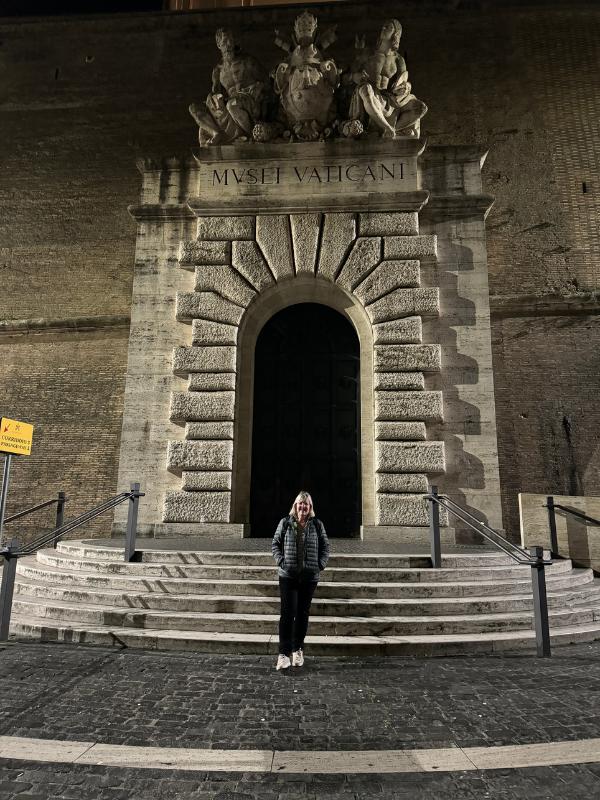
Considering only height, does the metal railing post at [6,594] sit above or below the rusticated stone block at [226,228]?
below

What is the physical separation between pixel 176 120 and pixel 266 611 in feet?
41.0

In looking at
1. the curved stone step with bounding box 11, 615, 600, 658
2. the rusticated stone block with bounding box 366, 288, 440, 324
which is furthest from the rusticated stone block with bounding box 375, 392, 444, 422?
the curved stone step with bounding box 11, 615, 600, 658

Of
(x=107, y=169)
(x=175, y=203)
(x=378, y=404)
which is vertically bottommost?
(x=378, y=404)

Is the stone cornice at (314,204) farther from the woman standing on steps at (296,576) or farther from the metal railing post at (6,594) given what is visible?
the metal railing post at (6,594)

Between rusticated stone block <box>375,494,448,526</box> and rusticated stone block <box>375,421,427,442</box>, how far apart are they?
898 mm

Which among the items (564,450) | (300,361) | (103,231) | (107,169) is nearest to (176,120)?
(107,169)

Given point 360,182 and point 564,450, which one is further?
point 564,450

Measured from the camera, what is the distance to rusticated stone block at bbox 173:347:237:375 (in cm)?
871

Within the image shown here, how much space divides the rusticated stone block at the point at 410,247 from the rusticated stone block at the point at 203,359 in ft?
10.6

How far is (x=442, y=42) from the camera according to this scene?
12930mm

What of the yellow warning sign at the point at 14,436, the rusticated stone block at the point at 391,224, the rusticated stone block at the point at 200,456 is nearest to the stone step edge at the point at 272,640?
the yellow warning sign at the point at 14,436

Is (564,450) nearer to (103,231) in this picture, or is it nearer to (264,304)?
(264,304)

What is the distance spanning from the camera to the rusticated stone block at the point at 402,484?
8.10 metres

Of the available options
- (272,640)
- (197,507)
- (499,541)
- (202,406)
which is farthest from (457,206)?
(272,640)
